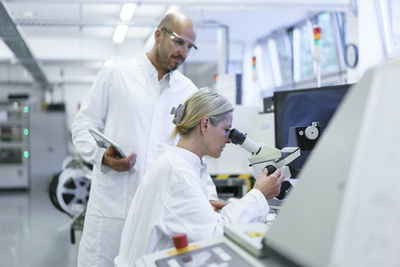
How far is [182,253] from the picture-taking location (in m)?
0.87

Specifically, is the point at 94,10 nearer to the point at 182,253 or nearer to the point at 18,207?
the point at 18,207

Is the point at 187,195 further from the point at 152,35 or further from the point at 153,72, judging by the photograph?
the point at 152,35

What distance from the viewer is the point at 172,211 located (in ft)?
3.73

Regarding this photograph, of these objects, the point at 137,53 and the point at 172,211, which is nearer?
the point at 172,211

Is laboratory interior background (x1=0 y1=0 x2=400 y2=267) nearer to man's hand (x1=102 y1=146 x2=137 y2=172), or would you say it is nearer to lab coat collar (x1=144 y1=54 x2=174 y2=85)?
lab coat collar (x1=144 y1=54 x2=174 y2=85)

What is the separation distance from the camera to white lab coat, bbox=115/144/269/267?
1.13 metres

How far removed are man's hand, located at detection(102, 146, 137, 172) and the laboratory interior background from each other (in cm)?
63

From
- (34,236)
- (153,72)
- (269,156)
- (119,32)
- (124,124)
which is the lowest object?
(34,236)

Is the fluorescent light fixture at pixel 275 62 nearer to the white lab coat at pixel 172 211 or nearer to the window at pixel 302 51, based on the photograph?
the window at pixel 302 51

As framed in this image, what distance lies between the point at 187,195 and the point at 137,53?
8377 millimetres

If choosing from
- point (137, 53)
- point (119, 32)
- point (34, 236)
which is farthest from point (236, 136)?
point (137, 53)

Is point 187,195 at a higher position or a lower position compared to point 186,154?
lower

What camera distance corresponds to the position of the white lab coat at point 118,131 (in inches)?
67.5

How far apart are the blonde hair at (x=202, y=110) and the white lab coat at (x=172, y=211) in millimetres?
140
